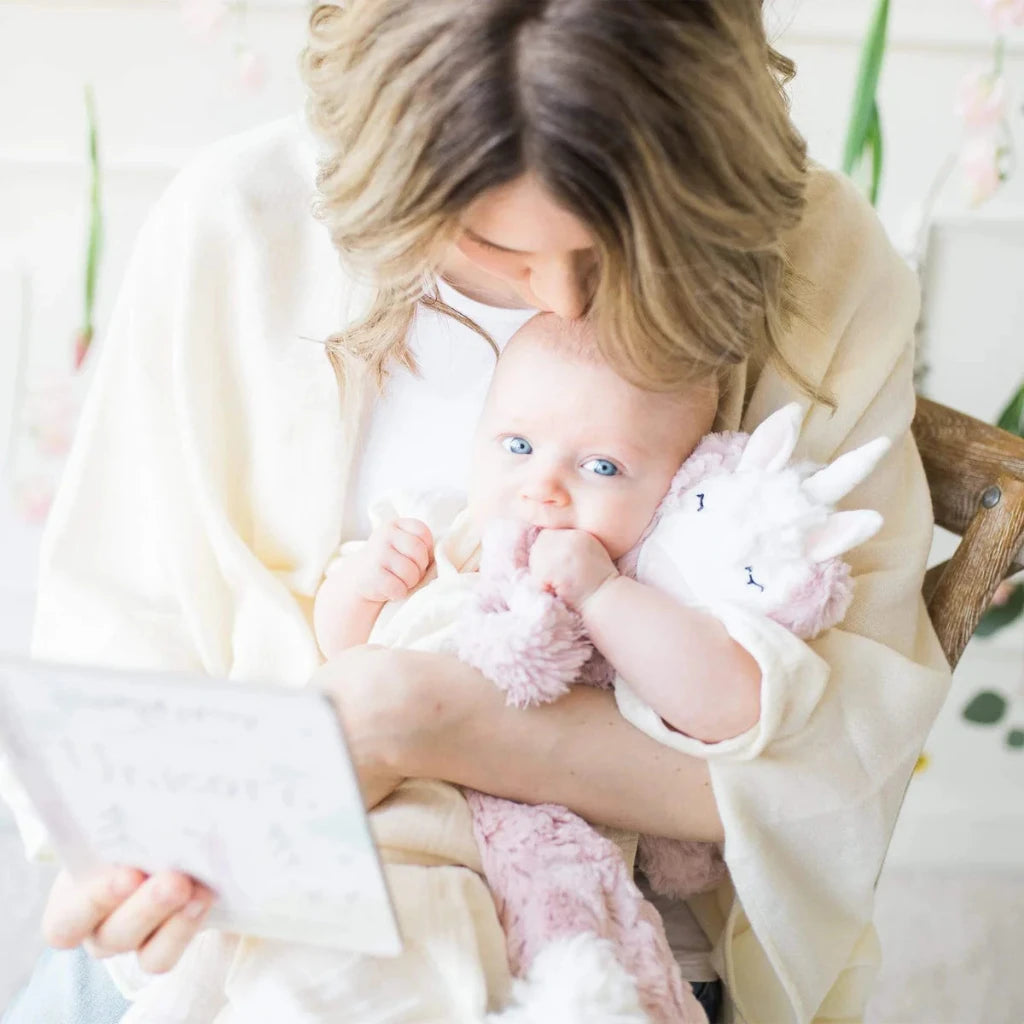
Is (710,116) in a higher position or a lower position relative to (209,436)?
higher

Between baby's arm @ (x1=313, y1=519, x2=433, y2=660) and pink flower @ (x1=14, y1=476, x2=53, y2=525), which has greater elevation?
baby's arm @ (x1=313, y1=519, x2=433, y2=660)

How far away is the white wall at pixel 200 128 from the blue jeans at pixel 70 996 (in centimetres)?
91

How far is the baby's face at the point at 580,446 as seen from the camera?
0.87 m

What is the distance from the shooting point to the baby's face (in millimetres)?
873

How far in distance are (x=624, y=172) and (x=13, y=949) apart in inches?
60.2

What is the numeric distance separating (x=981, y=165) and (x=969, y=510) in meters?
0.70

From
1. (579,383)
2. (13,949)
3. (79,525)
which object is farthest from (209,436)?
Result: (13,949)

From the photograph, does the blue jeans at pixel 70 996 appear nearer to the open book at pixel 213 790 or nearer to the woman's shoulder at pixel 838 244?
the open book at pixel 213 790

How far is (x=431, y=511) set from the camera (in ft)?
3.24

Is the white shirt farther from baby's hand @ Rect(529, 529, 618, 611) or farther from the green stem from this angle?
the green stem

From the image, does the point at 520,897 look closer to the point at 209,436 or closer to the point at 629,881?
the point at 629,881

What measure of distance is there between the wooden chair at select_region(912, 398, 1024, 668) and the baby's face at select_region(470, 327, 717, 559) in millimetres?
254

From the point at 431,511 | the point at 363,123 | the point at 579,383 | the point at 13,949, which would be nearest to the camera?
the point at 363,123

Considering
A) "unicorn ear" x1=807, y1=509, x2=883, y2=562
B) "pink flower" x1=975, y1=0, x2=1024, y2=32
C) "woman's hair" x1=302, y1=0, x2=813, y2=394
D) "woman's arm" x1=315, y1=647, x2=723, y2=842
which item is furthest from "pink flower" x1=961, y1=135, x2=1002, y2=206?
"woman's arm" x1=315, y1=647, x2=723, y2=842
